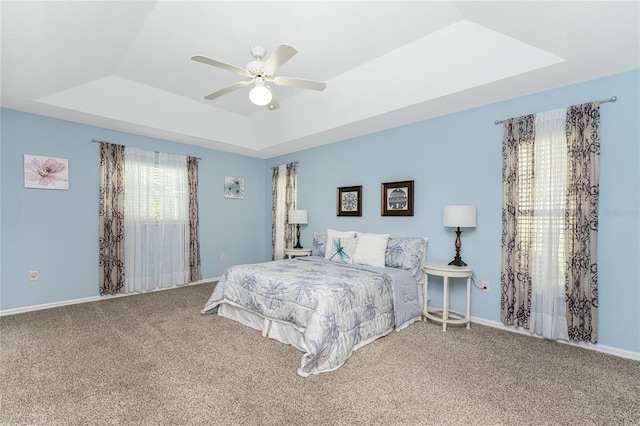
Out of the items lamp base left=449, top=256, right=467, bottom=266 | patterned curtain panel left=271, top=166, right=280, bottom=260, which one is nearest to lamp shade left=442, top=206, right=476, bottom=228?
lamp base left=449, top=256, right=467, bottom=266

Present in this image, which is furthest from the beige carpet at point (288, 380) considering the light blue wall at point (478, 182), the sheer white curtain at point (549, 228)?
the light blue wall at point (478, 182)

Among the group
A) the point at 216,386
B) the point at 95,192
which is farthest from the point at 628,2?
the point at 95,192

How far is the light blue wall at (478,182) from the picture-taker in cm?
251

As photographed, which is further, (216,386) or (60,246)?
(60,246)

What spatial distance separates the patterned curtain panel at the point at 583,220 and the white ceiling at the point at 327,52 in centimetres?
47

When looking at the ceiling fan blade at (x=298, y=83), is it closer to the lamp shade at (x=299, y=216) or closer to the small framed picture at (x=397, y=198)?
the small framed picture at (x=397, y=198)

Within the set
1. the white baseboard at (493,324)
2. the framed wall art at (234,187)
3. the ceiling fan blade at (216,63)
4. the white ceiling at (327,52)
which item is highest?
the white ceiling at (327,52)

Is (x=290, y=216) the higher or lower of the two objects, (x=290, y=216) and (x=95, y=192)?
the lower

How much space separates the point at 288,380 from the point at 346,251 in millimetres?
2091

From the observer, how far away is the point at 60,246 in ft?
12.8

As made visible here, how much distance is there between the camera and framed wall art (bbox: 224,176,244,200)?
18.6ft

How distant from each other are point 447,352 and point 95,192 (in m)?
4.92

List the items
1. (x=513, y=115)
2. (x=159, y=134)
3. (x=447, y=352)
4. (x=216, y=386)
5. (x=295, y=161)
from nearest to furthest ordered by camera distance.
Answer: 1. (x=216, y=386)
2. (x=447, y=352)
3. (x=513, y=115)
4. (x=159, y=134)
5. (x=295, y=161)

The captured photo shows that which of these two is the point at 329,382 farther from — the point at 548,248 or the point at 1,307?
the point at 1,307
